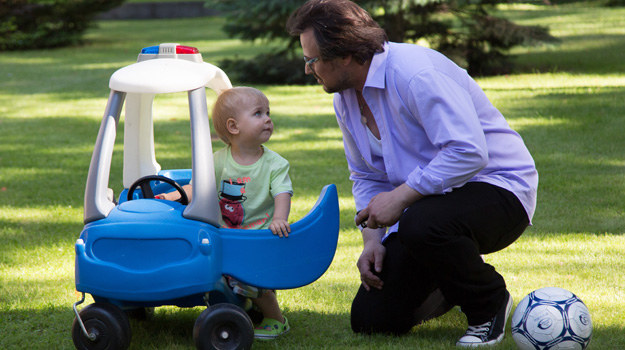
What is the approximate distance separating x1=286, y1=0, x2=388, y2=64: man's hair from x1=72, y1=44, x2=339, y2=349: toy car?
0.45 m

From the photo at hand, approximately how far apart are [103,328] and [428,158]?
1.41 metres

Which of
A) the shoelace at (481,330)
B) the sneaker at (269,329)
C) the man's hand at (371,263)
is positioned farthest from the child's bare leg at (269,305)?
the shoelace at (481,330)

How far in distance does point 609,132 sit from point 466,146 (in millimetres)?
4802

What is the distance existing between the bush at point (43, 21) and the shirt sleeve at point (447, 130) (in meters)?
16.4

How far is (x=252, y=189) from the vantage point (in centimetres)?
312

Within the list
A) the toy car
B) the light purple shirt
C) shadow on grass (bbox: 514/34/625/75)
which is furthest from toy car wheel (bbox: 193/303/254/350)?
shadow on grass (bbox: 514/34/625/75)

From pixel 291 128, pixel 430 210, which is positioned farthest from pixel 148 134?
pixel 291 128

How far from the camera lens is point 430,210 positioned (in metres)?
2.86

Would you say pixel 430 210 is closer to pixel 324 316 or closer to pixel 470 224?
pixel 470 224

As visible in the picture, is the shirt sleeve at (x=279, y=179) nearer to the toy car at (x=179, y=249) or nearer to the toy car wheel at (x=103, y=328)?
the toy car at (x=179, y=249)

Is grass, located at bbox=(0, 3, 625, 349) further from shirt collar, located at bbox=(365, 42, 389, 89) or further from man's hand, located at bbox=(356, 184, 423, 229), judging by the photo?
shirt collar, located at bbox=(365, 42, 389, 89)

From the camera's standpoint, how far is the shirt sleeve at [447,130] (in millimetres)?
2744

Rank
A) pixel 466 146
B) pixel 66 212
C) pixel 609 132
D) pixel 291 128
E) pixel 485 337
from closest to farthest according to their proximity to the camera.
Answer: pixel 466 146, pixel 485 337, pixel 66 212, pixel 609 132, pixel 291 128

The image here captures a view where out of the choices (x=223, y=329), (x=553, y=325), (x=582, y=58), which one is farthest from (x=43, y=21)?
(x=553, y=325)
